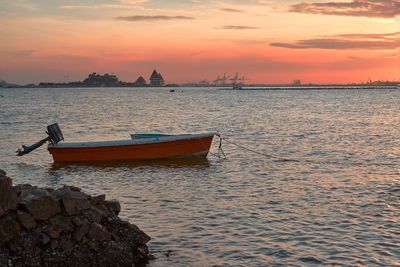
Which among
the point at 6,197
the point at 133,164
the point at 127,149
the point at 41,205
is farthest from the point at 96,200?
the point at 127,149

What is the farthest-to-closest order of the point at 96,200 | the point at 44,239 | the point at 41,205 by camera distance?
the point at 96,200 → the point at 41,205 → the point at 44,239

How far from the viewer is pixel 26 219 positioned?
33.1 ft

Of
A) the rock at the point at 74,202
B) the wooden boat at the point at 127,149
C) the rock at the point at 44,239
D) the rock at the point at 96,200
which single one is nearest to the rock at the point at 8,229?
the rock at the point at 44,239

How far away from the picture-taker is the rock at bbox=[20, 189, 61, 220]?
10180 millimetres

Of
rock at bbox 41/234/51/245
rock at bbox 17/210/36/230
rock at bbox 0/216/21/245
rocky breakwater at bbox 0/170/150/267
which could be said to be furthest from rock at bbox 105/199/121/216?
rock at bbox 0/216/21/245

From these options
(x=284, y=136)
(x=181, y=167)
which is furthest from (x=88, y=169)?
(x=284, y=136)

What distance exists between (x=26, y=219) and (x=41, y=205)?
15.5 inches

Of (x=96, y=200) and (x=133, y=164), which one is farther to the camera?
(x=133, y=164)

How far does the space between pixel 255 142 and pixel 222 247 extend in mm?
24677

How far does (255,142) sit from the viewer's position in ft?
120

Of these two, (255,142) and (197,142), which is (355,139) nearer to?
(255,142)

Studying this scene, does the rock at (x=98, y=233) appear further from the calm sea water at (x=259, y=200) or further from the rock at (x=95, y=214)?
the calm sea water at (x=259, y=200)

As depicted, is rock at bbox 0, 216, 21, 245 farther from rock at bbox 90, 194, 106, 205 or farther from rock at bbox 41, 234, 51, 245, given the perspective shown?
rock at bbox 90, 194, 106, 205

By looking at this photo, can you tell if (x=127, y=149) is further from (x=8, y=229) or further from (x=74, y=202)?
(x=8, y=229)
